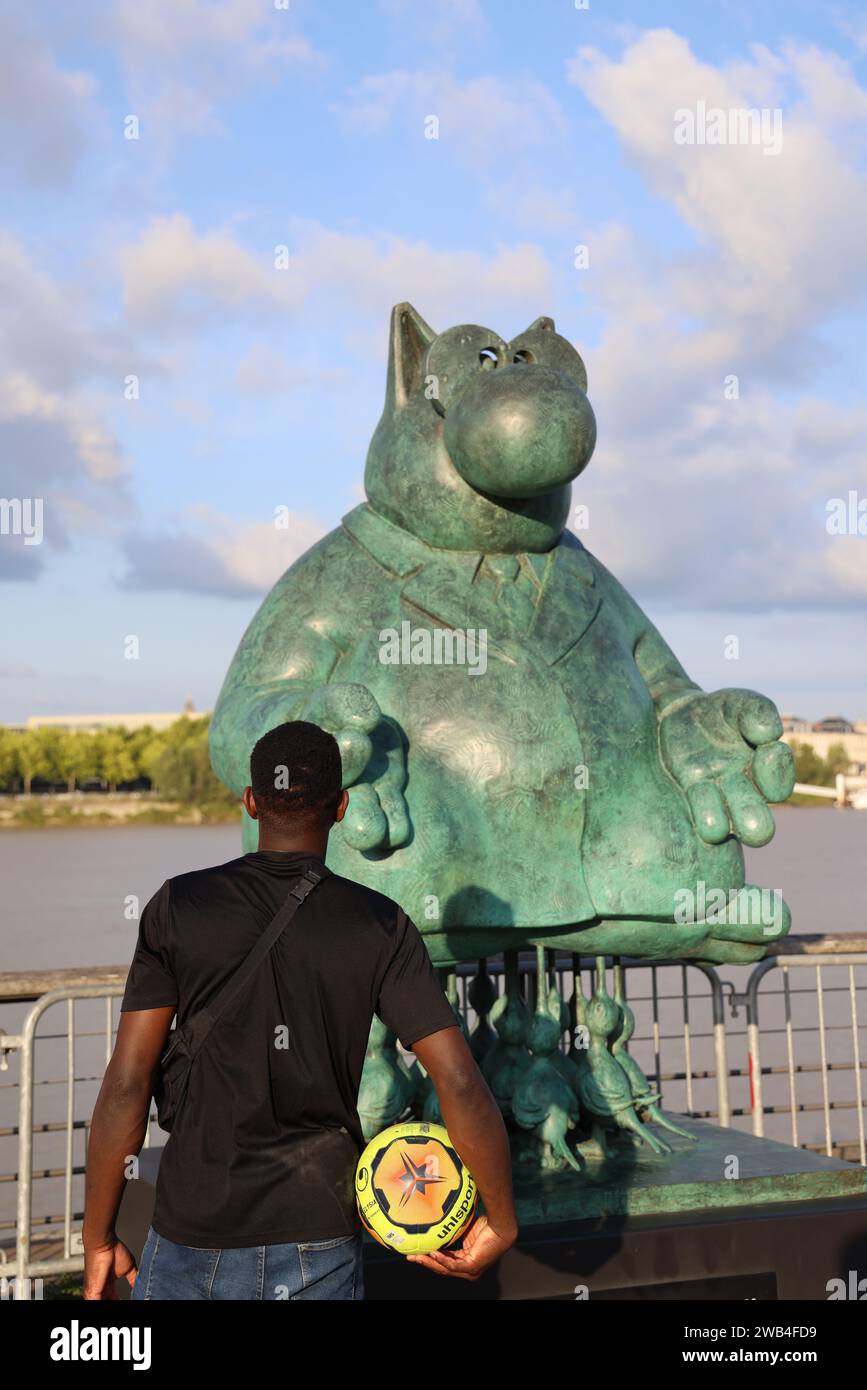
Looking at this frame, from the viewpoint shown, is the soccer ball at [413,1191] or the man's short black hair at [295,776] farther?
the man's short black hair at [295,776]

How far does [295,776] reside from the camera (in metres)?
2.14

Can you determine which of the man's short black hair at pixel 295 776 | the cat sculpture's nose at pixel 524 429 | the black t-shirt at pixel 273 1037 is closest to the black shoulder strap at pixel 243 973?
the black t-shirt at pixel 273 1037

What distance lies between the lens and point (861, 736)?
154 ft

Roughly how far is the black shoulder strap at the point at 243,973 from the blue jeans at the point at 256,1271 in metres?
0.28

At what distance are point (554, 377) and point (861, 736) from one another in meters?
45.7

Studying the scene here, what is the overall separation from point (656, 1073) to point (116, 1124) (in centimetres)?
336

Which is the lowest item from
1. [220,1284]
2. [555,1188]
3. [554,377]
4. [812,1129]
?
[812,1129]

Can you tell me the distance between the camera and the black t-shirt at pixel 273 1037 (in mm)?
1990

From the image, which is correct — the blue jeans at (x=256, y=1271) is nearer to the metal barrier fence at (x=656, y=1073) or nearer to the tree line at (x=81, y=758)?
the metal barrier fence at (x=656, y=1073)

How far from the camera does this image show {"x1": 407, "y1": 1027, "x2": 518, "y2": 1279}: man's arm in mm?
2059

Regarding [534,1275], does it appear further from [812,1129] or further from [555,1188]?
[812,1129]

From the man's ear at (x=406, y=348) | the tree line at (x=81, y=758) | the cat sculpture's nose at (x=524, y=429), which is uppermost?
the tree line at (x=81, y=758)

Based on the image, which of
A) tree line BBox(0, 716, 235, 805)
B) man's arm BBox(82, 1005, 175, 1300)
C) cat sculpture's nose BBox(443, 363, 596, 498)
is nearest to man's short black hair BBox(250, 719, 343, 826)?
man's arm BBox(82, 1005, 175, 1300)
